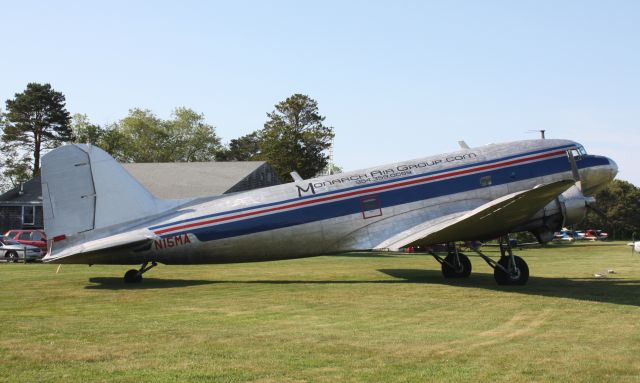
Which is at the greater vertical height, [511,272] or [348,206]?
[348,206]

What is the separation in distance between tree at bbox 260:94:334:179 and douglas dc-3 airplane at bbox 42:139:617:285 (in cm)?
5122

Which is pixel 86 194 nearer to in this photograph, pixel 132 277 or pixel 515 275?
pixel 132 277

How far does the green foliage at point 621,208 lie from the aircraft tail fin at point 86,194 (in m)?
85.0

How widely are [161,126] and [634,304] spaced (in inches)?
3938

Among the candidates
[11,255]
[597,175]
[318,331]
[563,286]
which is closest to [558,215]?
[563,286]

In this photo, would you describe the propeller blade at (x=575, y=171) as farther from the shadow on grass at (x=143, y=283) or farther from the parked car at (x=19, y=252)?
the parked car at (x=19, y=252)

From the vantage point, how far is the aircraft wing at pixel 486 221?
1520 cm

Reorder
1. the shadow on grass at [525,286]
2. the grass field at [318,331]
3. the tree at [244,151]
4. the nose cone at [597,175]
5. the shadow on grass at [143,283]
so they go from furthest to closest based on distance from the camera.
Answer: the tree at [244,151], the nose cone at [597,175], the shadow on grass at [143,283], the shadow on grass at [525,286], the grass field at [318,331]

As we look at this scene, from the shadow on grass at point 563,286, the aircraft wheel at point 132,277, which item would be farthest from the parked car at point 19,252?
the shadow on grass at point 563,286

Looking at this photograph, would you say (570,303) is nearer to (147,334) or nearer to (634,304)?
(634,304)

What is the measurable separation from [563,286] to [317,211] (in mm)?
7311

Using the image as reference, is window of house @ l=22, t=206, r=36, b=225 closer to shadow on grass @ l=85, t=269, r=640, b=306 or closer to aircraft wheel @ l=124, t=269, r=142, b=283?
shadow on grass @ l=85, t=269, r=640, b=306

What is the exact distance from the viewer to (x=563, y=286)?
1722 cm

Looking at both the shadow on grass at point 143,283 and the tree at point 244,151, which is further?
the tree at point 244,151
